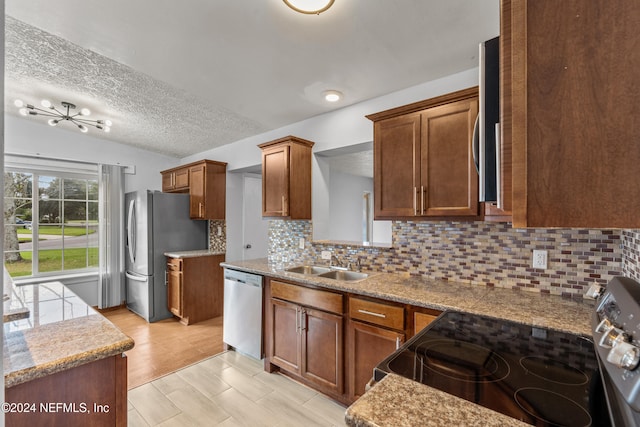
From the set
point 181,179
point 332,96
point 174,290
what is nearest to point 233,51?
point 332,96

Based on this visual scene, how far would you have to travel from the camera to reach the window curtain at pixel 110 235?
438 centimetres

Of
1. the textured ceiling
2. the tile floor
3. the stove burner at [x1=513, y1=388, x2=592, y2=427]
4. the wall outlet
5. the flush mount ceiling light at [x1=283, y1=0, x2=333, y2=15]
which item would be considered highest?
the textured ceiling

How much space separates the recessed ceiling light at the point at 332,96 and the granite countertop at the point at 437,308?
5.29ft

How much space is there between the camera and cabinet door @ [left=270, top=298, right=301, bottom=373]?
2.35m

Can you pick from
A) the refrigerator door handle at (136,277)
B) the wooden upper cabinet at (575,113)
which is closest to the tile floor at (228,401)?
the refrigerator door handle at (136,277)

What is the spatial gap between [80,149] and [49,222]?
3.76ft

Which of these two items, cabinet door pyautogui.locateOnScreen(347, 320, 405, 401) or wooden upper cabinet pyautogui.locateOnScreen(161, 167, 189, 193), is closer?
cabinet door pyautogui.locateOnScreen(347, 320, 405, 401)

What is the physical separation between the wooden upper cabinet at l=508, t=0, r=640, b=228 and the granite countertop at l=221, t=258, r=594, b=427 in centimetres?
46

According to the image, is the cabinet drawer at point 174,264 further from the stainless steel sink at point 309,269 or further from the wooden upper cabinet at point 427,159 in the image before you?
the wooden upper cabinet at point 427,159

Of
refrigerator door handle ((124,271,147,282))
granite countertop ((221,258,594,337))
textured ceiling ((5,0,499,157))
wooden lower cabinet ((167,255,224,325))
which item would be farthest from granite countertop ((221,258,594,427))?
refrigerator door handle ((124,271,147,282))

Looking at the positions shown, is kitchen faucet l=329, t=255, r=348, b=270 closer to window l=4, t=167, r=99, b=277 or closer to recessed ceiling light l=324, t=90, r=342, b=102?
recessed ceiling light l=324, t=90, r=342, b=102

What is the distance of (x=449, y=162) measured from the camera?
1.93m

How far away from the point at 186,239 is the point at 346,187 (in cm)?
307

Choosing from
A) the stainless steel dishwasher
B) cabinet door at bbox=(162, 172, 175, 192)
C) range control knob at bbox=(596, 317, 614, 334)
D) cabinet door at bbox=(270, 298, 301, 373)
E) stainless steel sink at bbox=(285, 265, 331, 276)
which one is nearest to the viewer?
range control knob at bbox=(596, 317, 614, 334)
